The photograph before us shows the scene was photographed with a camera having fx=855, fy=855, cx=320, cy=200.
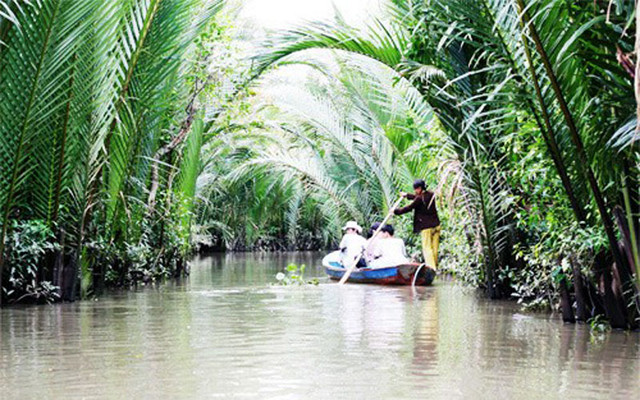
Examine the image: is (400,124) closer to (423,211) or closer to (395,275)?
(423,211)

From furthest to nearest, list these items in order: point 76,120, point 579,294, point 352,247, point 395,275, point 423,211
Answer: point 352,247
point 395,275
point 423,211
point 76,120
point 579,294

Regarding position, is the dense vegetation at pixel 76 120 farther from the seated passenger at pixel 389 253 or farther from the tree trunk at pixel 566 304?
the tree trunk at pixel 566 304

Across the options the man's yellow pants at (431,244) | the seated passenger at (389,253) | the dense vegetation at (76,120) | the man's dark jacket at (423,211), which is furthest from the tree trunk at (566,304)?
the seated passenger at (389,253)

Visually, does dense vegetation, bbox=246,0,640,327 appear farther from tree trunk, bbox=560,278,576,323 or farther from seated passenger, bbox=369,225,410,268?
seated passenger, bbox=369,225,410,268

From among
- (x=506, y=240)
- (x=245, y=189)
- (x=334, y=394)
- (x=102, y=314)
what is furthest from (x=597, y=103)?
(x=245, y=189)

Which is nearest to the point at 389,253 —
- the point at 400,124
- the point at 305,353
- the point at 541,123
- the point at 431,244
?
the point at 431,244

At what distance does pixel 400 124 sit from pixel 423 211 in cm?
298

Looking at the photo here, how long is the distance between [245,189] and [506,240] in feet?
68.8

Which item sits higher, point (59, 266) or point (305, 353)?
point (59, 266)

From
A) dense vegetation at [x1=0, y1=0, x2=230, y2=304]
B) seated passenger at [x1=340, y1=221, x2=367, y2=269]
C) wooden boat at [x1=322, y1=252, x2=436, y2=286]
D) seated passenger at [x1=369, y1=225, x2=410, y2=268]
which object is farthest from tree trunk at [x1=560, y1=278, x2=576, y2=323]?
seated passenger at [x1=340, y1=221, x2=367, y2=269]

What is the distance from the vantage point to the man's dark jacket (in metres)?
13.2

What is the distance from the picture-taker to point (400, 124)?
15883 mm

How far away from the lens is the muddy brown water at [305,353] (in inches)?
171

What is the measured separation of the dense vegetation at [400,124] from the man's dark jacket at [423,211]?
54 cm
